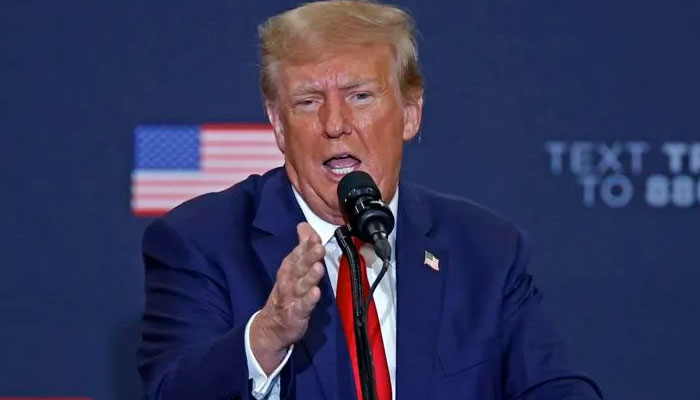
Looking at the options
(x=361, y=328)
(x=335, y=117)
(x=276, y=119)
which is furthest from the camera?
(x=276, y=119)

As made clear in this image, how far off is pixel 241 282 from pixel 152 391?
25cm

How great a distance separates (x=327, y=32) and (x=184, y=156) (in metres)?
1.12

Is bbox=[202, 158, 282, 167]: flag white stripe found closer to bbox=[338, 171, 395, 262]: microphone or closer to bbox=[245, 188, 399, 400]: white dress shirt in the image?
bbox=[245, 188, 399, 400]: white dress shirt

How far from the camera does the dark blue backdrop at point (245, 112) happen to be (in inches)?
128

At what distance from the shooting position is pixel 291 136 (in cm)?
222

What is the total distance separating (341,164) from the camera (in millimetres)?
2203

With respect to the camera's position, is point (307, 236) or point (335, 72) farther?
point (335, 72)

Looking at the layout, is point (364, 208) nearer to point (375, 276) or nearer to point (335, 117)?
point (335, 117)

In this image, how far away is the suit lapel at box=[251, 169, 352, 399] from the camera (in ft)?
7.08

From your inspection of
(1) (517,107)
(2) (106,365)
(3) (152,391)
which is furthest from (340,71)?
(2) (106,365)

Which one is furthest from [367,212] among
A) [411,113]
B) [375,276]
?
[411,113]

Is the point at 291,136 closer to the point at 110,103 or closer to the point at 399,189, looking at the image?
the point at 399,189

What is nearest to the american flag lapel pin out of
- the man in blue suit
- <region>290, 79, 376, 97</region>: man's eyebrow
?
the man in blue suit

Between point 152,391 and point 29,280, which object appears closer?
point 152,391
